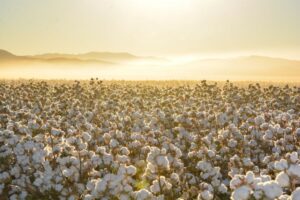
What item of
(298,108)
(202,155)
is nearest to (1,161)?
(202,155)

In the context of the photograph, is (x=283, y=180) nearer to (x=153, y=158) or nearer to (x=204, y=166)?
(x=153, y=158)

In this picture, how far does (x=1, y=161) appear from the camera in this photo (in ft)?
43.1

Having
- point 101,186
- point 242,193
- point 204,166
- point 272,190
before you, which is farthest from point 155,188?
point 272,190

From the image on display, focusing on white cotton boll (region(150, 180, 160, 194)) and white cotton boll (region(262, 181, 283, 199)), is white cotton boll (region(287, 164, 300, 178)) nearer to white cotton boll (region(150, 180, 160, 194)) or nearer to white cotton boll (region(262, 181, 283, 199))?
white cotton boll (region(262, 181, 283, 199))

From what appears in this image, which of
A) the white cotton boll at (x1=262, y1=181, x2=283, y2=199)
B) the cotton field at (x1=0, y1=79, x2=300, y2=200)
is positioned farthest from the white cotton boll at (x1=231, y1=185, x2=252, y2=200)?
the white cotton boll at (x1=262, y1=181, x2=283, y2=199)

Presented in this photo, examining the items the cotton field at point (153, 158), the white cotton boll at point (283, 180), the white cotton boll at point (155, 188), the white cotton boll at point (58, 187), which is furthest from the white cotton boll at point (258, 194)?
the white cotton boll at point (58, 187)

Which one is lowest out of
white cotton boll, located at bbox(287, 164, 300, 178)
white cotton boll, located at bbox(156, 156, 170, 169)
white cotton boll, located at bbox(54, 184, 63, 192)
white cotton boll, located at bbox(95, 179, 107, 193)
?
white cotton boll, located at bbox(54, 184, 63, 192)

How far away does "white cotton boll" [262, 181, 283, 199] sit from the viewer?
5680 mm

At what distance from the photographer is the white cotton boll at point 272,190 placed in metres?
5.68

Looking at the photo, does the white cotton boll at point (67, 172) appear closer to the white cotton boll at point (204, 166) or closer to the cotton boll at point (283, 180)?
the white cotton boll at point (204, 166)

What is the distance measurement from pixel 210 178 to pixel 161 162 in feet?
7.63

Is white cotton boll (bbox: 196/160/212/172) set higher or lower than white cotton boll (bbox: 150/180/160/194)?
higher

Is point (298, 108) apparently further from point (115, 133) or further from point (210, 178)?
point (210, 178)

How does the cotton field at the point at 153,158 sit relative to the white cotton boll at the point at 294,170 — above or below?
below
